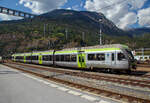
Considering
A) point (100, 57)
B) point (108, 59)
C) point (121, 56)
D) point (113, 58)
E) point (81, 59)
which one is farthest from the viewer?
point (81, 59)

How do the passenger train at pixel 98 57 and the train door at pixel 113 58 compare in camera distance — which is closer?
the passenger train at pixel 98 57

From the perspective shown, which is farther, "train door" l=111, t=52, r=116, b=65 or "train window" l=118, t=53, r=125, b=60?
"train door" l=111, t=52, r=116, b=65

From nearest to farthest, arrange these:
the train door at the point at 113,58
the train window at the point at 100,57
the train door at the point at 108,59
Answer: the train door at the point at 113,58 → the train door at the point at 108,59 → the train window at the point at 100,57

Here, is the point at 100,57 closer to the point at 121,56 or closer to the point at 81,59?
the point at 121,56

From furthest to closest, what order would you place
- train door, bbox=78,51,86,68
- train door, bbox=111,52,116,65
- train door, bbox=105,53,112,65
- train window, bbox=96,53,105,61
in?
train door, bbox=78,51,86,68
train window, bbox=96,53,105,61
train door, bbox=105,53,112,65
train door, bbox=111,52,116,65

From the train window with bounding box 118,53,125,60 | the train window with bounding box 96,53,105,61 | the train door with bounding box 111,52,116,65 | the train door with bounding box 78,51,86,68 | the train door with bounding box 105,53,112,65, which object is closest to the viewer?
the train window with bounding box 118,53,125,60

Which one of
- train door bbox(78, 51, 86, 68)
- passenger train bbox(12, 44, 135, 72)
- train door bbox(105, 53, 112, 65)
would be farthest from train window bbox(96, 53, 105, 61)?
train door bbox(78, 51, 86, 68)

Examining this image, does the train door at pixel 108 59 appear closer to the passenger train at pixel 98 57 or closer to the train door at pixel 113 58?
the passenger train at pixel 98 57

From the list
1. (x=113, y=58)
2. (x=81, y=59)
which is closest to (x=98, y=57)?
(x=113, y=58)

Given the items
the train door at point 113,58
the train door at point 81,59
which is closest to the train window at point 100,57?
the train door at point 113,58

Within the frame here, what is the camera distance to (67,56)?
793 inches

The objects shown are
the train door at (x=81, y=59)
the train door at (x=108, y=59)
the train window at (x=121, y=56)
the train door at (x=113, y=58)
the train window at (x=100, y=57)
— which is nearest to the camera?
the train window at (x=121, y=56)

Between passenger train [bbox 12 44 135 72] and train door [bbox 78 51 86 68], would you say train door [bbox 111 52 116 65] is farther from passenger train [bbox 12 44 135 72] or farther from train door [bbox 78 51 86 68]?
train door [bbox 78 51 86 68]

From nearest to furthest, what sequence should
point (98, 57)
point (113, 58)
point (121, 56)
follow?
point (121, 56) → point (113, 58) → point (98, 57)
